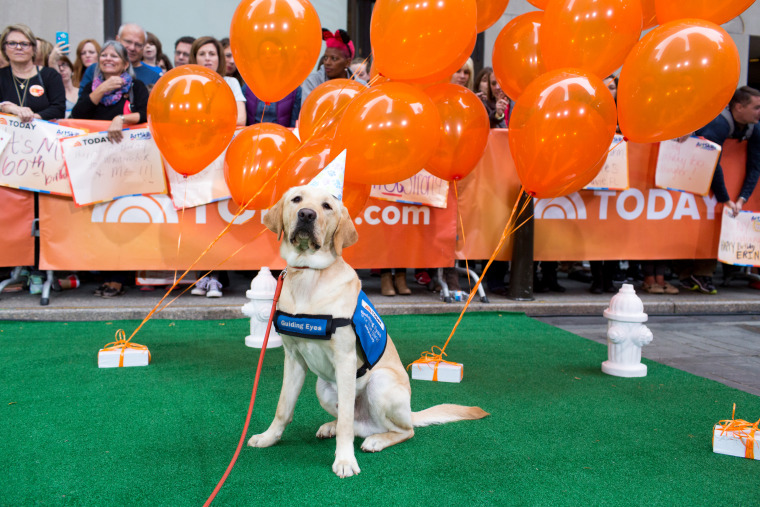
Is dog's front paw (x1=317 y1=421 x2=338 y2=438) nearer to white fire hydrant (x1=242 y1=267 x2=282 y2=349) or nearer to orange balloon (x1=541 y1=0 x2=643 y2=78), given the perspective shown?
white fire hydrant (x1=242 y1=267 x2=282 y2=349)

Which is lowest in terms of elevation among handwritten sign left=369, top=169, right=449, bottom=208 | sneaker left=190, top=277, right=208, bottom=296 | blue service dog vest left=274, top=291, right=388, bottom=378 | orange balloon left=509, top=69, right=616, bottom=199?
sneaker left=190, top=277, right=208, bottom=296

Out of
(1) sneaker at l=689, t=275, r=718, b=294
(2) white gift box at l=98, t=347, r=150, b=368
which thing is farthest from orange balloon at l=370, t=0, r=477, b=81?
(1) sneaker at l=689, t=275, r=718, b=294

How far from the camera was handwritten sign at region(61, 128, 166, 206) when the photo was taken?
5148mm

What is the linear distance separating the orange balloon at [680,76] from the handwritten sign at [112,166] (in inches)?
169

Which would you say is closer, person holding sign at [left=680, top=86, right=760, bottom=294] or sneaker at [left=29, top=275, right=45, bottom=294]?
sneaker at [left=29, top=275, right=45, bottom=294]

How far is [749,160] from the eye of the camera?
6.54 metres

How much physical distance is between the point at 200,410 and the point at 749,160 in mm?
6761

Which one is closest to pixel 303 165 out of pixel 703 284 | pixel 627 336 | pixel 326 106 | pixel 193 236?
pixel 326 106

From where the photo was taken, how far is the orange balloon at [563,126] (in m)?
2.91

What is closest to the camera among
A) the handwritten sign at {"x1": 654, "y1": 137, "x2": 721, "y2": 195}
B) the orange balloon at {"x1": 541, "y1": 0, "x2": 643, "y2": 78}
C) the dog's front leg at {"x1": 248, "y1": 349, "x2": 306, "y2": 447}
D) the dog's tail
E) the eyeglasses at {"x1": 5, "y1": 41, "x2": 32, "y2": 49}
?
the dog's front leg at {"x1": 248, "y1": 349, "x2": 306, "y2": 447}

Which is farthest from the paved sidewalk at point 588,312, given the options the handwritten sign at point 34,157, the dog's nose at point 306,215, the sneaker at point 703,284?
the dog's nose at point 306,215

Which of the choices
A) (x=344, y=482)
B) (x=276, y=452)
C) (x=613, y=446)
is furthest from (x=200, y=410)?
(x=613, y=446)

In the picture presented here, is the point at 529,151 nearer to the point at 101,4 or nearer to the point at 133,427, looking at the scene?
the point at 133,427

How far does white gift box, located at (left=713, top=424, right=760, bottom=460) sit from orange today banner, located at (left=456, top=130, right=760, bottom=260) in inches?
135
